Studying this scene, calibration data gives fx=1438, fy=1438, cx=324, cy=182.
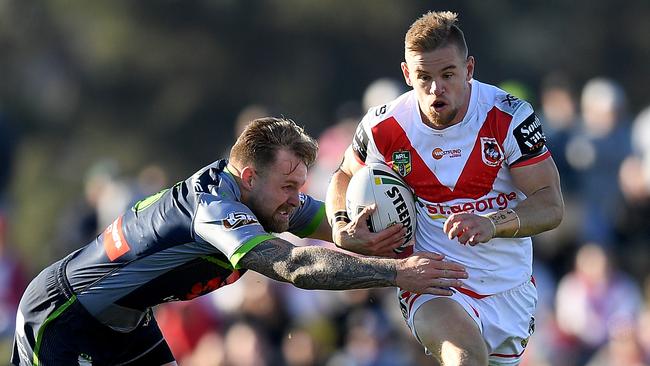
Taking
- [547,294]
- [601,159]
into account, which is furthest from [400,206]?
[601,159]

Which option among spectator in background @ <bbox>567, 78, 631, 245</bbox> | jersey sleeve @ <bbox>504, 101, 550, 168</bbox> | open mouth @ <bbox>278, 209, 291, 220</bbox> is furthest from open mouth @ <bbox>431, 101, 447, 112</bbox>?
spectator in background @ <bbox>567, 78, 631, 245</bbox>

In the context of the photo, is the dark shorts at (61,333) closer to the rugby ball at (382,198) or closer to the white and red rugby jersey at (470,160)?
the rugby ball at (382,198)

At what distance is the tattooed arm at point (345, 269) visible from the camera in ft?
24.7

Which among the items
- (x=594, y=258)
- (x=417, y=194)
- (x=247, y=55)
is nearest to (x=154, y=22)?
(x=247, y=55)

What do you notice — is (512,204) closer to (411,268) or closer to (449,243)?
(449,243)

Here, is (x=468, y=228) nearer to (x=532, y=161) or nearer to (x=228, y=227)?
(x=532, y=161)

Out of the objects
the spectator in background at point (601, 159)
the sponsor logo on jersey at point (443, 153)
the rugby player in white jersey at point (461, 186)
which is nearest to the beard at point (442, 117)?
the rugby player in white jersey at point (461, 186)

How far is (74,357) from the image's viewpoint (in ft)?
27.1

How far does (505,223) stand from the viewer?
7965 mm

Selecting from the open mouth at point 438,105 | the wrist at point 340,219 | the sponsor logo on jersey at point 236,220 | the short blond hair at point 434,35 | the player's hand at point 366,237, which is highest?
the short blond hair at point 434,35

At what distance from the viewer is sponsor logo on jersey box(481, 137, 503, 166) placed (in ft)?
26.9

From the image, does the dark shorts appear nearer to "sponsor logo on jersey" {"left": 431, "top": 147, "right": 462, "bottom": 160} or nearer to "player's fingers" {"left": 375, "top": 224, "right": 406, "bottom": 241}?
"player's fingers" {"left": 375, "top": 224, "right": 406, "bottom": 241}

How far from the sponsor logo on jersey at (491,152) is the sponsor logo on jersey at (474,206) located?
0.72 feet

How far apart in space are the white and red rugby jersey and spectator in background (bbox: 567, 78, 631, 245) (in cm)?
646
